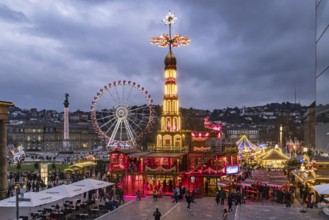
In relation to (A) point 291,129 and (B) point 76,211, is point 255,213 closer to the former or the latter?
(B) point 76,211

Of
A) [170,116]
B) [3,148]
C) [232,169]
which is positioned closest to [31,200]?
[3,148]

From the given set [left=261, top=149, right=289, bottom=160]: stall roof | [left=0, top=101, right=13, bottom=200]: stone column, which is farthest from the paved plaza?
[left=261, top=149, right=289, bottom=160]: stall roof

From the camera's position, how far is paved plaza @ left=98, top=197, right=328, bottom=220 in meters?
30.7

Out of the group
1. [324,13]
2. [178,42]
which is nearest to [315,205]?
[324,13]

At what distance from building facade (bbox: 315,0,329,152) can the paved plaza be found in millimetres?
11744

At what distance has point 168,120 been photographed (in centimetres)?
5512

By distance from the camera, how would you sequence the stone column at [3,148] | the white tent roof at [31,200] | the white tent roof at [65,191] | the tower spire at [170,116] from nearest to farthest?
the white tent roof at [31,200] → the white tent roof at [65,191] → the stone column at [3,148] → the tower spire at [170,116]

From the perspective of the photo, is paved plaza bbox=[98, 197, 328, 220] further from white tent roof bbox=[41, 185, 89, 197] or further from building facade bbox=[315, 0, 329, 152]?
building facade bbox=[315, 0, 329, 152]

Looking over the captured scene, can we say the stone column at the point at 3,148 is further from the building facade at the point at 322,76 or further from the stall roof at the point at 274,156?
the stall roof at the point at 274,156

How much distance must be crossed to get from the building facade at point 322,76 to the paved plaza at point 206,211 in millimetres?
11744

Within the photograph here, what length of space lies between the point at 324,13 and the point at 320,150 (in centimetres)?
1346

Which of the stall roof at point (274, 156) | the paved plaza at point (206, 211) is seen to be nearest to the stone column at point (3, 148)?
the paved plaza at point (206, 211)

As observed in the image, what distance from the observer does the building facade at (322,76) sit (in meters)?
45.1

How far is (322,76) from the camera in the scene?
48.0 meters
